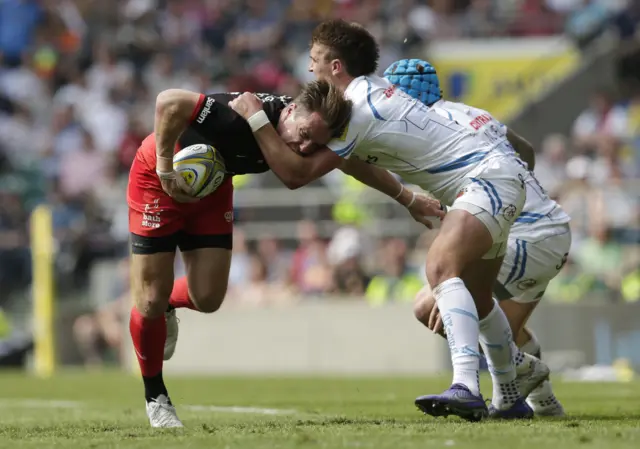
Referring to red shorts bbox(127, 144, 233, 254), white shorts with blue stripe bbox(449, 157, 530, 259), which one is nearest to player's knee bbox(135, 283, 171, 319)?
red shorts bbox(127, 144, 233, 254)

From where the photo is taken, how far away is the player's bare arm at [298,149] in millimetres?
6527

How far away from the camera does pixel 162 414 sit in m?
7.00

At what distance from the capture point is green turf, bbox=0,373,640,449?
5.53m

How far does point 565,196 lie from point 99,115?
963 cm

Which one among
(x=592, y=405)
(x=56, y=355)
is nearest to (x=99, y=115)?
(x=56, y=355)

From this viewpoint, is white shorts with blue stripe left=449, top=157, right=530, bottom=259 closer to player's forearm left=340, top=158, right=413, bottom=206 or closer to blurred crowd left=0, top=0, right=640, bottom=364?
player's forearm left=340, top=158, right=413, bottom=206

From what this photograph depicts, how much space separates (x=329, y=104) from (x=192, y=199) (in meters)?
1.01

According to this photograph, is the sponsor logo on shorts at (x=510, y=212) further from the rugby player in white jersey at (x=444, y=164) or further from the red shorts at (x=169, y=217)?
the red shorts at (x=169, y=217)

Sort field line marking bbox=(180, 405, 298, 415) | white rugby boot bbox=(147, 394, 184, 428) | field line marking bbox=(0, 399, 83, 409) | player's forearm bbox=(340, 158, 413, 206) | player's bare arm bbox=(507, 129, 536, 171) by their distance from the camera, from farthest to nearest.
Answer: field line marking bbox=(0, 399, 83, 409), field line marking bbox=(180, 405, 298, 415), player's bare arm bbox=(507, 129, 536, 171), player's forearm bbox=(340, 158, 413, 206), white rugby boot bbox=(147, 394, 184, 428)

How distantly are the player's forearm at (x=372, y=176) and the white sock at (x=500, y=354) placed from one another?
863 millimetres

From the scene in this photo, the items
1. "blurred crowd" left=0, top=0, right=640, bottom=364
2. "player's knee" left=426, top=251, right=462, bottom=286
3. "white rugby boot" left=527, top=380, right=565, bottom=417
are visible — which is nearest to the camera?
"player's knee" left=426, top=251, right=462, bottom=286

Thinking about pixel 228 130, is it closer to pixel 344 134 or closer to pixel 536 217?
pixel 344 134

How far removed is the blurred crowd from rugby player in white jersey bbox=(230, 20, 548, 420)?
8.86 m

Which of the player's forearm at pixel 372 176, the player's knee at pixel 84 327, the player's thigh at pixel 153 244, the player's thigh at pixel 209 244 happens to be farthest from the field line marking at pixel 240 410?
the player's knee at pixel 84 327
